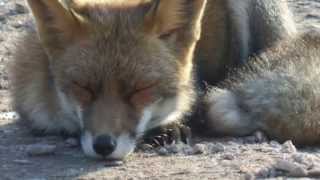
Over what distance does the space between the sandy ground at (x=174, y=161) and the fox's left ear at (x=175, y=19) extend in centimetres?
67

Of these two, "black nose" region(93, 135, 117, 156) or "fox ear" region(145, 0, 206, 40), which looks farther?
"fox ear" region(145, 0, 206, 40)

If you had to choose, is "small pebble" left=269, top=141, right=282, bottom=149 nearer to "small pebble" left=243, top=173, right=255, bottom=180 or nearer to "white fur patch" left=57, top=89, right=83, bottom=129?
"small pebble" left=243, top=173, right=255, bottom=180

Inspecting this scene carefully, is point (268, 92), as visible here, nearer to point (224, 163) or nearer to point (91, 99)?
point (224, 163)

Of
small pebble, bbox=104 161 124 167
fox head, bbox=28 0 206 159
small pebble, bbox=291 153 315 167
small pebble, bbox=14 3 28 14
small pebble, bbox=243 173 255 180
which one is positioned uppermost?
fox head, bbox=28 0 206 159

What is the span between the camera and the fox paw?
230 inches

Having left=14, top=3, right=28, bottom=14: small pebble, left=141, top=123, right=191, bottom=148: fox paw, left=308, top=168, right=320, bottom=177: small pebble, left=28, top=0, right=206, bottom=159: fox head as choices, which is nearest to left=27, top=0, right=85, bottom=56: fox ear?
left=28, top=0, right=206, bottom=159: fox head

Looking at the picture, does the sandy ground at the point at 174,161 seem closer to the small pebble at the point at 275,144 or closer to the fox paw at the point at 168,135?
the small pebble at the point at 275,144

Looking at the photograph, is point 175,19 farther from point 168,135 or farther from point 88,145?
point 88,145

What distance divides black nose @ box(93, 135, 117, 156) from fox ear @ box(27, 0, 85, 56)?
69cm

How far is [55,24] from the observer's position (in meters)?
5.49

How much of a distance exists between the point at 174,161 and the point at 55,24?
1.04m

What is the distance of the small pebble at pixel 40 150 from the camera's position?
18.3 ft

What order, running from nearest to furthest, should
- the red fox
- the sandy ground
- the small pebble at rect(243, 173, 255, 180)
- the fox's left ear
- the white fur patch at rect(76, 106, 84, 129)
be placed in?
the small pebble at rect(243, 173, 255, 180), the sandy ground, the red fox, the white fur patch at rect(76, 106, 84, 129), the fox's left ear

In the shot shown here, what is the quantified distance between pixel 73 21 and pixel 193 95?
1.04 meters
